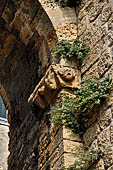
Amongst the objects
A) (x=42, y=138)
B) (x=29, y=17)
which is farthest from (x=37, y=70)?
(x=42, y=138)

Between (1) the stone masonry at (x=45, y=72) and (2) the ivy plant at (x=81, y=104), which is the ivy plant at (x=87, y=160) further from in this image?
(2) the ivy plant at (x=81, y=104)

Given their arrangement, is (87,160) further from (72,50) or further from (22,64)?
(22,64)

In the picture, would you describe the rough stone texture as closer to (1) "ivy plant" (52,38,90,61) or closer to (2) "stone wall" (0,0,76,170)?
(2) "stone wall" (0,0,76,170)

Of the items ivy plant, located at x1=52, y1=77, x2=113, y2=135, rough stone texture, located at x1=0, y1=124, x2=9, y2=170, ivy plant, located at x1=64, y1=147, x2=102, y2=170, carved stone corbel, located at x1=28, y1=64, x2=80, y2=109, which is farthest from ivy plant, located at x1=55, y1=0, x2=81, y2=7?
rough stone texture, located at x1=0, y1=124, x2=9, y2=170

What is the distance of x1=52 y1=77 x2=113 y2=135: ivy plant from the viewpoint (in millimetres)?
4199

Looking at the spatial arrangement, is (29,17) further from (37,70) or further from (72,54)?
(72,54)

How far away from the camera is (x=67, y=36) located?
500 centimetres

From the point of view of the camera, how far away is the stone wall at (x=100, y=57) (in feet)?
13.0

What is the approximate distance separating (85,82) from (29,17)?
146 centimetres

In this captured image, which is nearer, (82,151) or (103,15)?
(82,151)

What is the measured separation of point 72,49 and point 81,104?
0.72m

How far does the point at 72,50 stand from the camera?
189 inches

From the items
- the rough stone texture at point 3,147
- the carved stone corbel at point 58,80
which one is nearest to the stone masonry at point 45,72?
the carved stone corbel at point 58,80

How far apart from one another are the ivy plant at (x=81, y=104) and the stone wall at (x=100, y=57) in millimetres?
81
